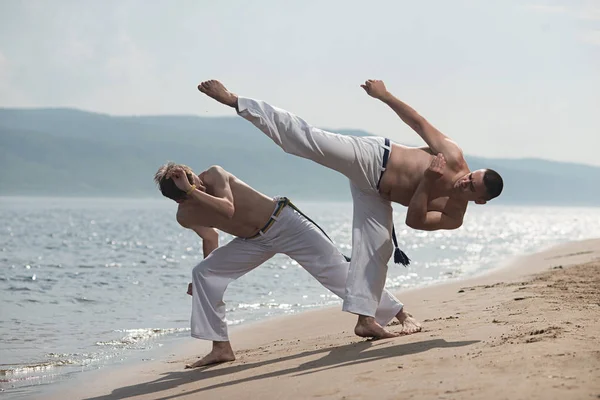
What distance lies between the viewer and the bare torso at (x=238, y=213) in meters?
6.73

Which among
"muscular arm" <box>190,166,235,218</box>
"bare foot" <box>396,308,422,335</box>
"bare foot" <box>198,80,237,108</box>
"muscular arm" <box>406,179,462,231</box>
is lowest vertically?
"bare foot" <box>396,308,422,335</box>

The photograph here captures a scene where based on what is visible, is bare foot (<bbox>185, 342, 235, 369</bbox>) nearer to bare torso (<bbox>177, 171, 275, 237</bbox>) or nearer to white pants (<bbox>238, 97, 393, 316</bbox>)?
bare torso (<bbox>177, 171, 275, 237</bbox>)

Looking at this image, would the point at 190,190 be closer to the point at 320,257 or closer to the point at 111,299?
the point at 320,257

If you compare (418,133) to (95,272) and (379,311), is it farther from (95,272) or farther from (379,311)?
(95,272)

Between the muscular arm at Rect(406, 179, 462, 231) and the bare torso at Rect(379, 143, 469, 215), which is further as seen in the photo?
the bare torso at Rect(379, 143, 469, 215)

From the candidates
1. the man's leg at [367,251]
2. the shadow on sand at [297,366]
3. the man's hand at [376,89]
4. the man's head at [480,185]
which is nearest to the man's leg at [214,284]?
the shadow on sand at [297,366]

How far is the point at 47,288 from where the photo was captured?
15.4 metres

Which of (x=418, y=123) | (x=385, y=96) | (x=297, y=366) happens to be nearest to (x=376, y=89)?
(x=385, y=96)

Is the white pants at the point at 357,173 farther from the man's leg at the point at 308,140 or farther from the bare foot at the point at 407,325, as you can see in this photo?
the bare foot at the point at 407,325

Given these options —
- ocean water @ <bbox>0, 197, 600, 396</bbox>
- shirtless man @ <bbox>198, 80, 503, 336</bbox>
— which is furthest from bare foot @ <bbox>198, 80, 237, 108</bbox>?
ocean water @ <bbox>0, 197, 600, 396</bbox>

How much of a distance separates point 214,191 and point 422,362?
6.91ft

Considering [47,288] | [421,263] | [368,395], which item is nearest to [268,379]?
[368,395]

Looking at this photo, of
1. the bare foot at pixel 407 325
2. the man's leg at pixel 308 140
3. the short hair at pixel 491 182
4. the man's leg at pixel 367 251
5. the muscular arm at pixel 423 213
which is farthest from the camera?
the bare foot at pixel 407 325

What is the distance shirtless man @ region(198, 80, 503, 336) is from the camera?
6293 mm
